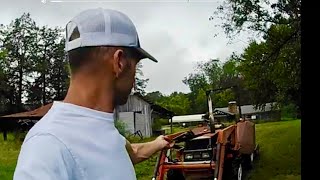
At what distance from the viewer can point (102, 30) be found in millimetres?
400

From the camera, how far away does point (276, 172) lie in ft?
6.75

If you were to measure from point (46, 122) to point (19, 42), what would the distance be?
1.51 meters

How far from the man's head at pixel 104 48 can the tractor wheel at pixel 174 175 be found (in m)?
1.61

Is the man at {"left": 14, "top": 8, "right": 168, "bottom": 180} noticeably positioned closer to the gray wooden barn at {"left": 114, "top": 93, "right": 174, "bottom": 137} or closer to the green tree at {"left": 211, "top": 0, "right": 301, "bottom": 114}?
the gray wooden barn at {"left": 114, "top": 93, "right": 174, "bottom": 137}

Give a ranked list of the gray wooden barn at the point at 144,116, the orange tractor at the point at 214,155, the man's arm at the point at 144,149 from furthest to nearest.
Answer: the orange tractor at the point at 214,155
the gray wooden barn at the point at 144,116
the man's arm at the point at 144,149

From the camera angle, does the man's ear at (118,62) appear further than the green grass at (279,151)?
No

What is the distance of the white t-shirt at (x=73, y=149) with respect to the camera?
1.08ft

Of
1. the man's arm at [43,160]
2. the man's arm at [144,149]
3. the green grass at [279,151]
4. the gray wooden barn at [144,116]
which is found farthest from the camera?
the green grass at [279,151]

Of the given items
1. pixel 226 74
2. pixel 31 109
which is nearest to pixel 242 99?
pixel 226 74

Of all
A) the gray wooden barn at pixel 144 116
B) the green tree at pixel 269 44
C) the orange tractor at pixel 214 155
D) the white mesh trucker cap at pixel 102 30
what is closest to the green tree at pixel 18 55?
the gray wooden barn at pixel 144 116

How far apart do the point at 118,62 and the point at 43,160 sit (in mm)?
113

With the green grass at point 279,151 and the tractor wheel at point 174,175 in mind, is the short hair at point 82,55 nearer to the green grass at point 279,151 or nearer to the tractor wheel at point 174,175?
the green grass at point 279,151

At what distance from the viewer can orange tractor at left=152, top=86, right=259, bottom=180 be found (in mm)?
1932

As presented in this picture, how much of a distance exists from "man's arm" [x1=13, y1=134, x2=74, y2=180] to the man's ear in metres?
0.09
